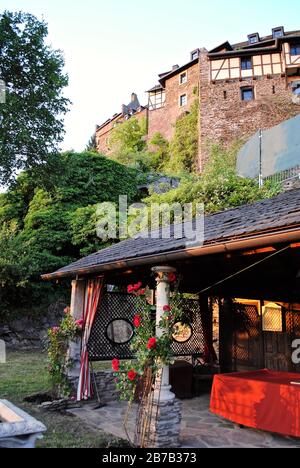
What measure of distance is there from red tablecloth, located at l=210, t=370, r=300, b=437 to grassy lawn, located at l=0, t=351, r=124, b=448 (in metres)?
1.68

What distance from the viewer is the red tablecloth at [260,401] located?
433cm

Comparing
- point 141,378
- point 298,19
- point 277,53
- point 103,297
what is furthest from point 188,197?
point 298,19

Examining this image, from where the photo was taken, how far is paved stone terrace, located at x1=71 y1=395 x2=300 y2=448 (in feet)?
14.5

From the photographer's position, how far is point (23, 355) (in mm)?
11945

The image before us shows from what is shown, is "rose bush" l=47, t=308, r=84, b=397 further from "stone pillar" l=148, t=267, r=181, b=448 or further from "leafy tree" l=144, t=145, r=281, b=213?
"leafy tree" l=144, t=145, r=281, b=213

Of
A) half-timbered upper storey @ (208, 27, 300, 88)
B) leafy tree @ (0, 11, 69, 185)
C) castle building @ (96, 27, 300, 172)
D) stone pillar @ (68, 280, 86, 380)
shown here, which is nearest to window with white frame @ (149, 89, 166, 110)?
castle building @ (96, 27, 300, 172)

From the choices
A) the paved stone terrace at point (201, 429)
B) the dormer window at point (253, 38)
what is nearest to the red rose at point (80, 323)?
the paved stone terrace at point (201, 429)

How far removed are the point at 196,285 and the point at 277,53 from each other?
27.6m

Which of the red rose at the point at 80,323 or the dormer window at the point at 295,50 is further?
the dormer window at the point at 295,50

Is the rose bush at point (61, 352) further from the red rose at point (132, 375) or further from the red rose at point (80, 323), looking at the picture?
the red rose at point (132, 375)

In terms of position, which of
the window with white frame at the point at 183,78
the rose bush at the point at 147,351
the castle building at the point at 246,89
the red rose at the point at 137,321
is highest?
the window with white frame at the point at 183,78

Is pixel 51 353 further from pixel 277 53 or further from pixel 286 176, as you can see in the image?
pixel 277 53

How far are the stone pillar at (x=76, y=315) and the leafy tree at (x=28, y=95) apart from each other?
7230 millimetres

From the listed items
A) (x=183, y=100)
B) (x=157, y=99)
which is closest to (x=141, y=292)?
(x=183, y=100)
